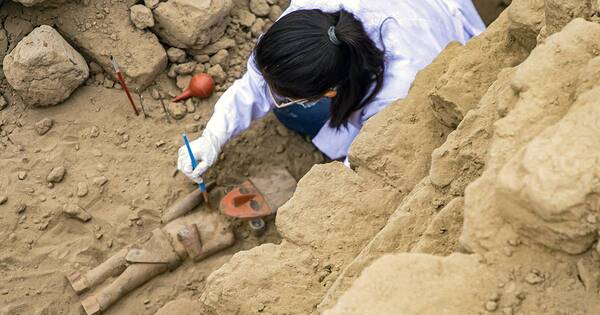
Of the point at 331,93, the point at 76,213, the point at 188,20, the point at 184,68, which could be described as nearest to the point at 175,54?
the point at 184,68

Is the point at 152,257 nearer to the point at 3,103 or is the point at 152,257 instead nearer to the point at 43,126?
the point at 43,126

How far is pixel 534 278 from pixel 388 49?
1.82m

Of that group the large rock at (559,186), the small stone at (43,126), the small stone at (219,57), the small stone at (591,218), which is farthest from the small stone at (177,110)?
the small stone at (591,218)

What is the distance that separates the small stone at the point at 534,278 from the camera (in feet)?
3.98

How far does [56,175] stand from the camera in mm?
3291

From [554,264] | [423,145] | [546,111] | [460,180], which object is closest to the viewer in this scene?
[554,264]

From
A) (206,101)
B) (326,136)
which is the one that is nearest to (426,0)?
(326,136)

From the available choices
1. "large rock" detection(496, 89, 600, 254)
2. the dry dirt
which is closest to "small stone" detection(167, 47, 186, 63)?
the dry dirt

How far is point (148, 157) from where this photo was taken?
3.53 m

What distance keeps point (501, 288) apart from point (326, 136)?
2.20m

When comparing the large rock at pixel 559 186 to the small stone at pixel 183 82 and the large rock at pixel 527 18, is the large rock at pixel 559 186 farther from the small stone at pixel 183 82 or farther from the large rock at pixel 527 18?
the small stone at pixel 183 82

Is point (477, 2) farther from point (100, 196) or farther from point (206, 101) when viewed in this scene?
point (100, 196)

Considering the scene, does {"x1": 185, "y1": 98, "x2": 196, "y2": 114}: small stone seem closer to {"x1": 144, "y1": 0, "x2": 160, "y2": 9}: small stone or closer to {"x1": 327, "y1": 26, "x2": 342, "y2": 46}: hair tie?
{"x1": 144, "y1": 0, "x2": 160, "y2": 9}: small stone

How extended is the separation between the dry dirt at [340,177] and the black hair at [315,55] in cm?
34
